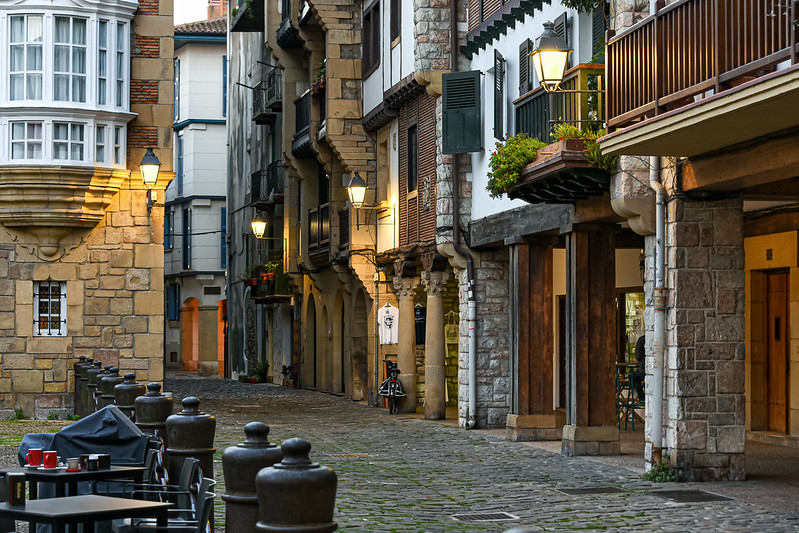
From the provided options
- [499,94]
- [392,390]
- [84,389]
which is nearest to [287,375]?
[392,390]

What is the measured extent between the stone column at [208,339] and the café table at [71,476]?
42.1 metres

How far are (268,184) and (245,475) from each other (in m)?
34.2

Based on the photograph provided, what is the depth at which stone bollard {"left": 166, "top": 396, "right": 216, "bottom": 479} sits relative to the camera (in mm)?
9195

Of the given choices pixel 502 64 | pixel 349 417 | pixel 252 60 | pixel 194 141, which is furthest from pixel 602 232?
pixel 194 141

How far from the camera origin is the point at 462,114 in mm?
21312

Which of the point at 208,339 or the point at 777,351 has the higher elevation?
the point at 777,351

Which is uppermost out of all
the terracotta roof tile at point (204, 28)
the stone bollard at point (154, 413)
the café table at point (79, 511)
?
the terracotta roof tile at point (204, 28)

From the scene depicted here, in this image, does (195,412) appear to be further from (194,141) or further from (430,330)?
(194,141)

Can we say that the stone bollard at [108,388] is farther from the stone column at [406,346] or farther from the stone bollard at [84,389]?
the stone column at [406,346]

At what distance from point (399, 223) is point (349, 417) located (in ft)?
13.1

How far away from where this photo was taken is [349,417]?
2480 centimetres

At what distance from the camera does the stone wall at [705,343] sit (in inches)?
541

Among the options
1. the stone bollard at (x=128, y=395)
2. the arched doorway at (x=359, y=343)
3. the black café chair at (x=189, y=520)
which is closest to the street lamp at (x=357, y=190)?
the arched doorway at (x=359, y=343)

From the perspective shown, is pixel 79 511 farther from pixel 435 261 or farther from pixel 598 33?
pixel 435 261
